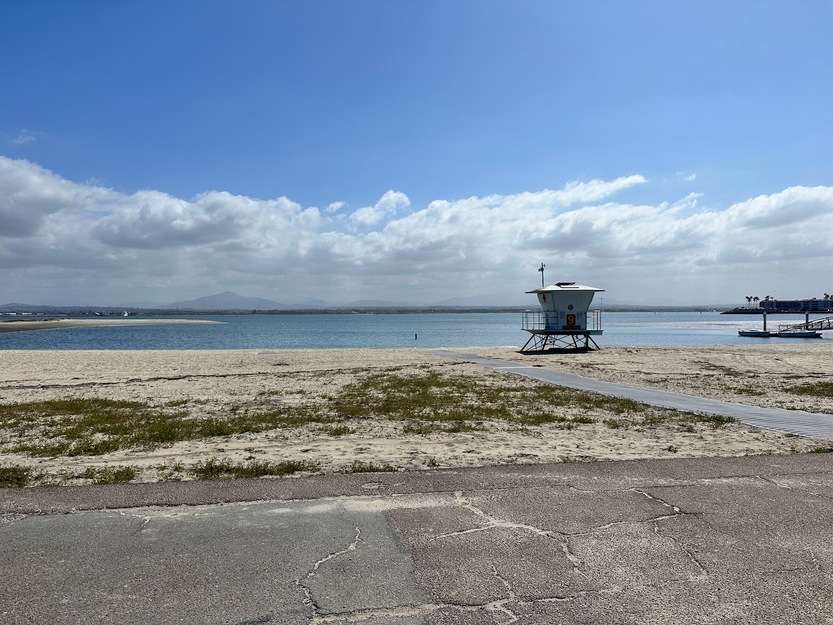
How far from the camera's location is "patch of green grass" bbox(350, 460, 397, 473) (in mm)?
7234

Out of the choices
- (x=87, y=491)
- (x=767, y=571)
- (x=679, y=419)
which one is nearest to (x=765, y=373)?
(x=679, y=419)

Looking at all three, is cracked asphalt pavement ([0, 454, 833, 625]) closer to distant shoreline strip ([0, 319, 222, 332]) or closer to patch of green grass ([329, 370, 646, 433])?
patch of green grass ([329, 370, 646, 433])

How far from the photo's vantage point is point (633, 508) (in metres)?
5.68

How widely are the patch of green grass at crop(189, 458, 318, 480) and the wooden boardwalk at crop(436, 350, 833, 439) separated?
8.09 m

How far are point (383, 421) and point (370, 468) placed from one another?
13.3 feet

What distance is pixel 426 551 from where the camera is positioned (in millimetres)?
4664

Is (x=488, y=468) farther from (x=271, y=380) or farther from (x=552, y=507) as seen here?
(x=271, y=380)

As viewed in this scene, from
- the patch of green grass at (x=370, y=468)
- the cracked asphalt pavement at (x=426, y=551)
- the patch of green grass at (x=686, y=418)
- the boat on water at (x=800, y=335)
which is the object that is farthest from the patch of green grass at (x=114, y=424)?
the boat on water at (x=800, y=335)

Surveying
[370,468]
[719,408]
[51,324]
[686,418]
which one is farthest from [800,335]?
[51,324]

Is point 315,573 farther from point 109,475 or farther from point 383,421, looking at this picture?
point 383,421

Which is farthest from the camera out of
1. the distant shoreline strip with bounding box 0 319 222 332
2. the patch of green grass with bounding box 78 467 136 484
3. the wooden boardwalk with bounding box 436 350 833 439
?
the distant shoreline strip with bounding box 0 319 222 332

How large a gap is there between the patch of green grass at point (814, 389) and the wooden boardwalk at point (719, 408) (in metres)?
3.03

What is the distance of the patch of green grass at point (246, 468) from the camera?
23.2 ft

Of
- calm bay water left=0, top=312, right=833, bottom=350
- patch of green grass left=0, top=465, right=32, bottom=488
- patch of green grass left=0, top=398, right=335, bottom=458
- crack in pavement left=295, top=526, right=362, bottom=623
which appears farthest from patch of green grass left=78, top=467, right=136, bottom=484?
calm bay water left=0, top=312, right=833, bottom=350
